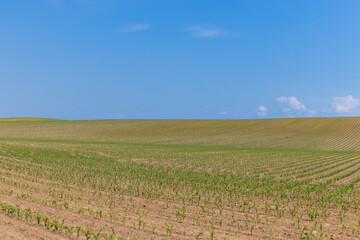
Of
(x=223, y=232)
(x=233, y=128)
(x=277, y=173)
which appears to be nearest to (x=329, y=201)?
(x=223, y=232)

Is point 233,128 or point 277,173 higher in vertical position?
point 233,128

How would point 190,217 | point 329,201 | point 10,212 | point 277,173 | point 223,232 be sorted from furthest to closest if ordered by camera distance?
point 277,173 → point 329,201 → point 190,217 → point 10,212 → point 223,232

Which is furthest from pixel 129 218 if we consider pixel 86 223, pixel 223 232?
pixel 223 232

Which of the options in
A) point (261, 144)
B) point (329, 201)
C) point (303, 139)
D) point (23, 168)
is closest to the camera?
point (329, 201)

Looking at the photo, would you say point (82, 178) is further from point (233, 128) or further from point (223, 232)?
point (233, 128)

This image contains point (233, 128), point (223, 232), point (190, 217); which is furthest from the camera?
point (233, 128)

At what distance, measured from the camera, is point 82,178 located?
17.5m

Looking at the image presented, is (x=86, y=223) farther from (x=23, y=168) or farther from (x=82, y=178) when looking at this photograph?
(x=23, y=168)

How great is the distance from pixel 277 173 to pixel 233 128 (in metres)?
61.2

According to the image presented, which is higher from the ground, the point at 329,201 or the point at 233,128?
the point at 233,128

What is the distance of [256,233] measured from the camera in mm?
8469

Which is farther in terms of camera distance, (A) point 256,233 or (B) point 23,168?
(B) point 23,168

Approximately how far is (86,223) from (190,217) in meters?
3.53

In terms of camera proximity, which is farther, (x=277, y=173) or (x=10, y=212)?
(x=277, y=173)
